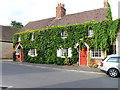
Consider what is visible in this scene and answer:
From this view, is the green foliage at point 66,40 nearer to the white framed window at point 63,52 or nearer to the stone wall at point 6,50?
the white framed window at point 63,52

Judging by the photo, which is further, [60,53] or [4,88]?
[60,53]

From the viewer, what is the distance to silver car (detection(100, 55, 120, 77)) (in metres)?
9.08

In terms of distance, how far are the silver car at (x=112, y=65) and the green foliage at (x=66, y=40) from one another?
5.34m

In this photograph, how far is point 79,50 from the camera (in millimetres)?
16422

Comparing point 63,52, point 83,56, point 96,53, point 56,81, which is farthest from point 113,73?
point 63,52

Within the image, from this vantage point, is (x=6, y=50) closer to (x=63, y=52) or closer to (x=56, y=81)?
(x=63, y=52)

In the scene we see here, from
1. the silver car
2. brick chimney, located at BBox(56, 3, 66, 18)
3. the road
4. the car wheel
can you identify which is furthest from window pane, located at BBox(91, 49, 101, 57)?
brick chimney, located at BBox(56, 3, 66, 18)

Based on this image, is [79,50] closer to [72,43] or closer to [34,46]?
[72,43]

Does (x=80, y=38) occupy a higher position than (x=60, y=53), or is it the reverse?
(x=80, y=38)

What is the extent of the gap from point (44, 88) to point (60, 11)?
1824cm

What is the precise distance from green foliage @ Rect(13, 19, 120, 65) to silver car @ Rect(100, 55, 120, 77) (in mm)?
5341

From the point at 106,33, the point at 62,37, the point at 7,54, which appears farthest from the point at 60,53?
the point at 7,54

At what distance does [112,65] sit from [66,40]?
880cm

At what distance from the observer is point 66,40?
17.2m
